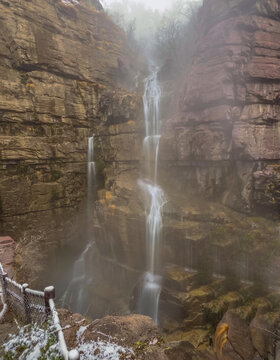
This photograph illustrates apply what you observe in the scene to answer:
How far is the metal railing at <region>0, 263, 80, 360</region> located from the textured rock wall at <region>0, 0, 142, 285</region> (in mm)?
8760

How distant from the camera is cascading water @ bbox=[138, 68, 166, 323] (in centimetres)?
1309

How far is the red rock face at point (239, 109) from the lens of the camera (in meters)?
13.7

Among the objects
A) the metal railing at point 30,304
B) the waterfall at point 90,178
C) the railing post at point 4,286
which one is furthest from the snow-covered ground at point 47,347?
the waterfall at point 90,178

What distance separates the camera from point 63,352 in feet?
12.0

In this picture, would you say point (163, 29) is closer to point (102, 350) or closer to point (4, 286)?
point (4, 286)

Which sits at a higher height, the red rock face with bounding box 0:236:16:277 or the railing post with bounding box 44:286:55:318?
the railing post with bounding box 44:286:55:318

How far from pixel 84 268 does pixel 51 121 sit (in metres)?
12.3

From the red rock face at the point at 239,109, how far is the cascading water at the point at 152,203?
8.80 feet

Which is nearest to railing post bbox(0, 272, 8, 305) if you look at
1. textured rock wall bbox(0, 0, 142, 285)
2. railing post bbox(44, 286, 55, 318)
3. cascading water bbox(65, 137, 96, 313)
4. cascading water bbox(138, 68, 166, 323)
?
railing post bbox(44, 286, 55, 318)

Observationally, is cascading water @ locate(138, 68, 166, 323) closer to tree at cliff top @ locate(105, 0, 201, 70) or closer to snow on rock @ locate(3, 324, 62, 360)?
tree at cliff top @ locate(105, 0, 201, 70)

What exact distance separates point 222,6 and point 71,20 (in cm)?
1352

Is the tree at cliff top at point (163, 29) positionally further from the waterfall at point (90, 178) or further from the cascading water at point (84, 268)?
the cascading water at point (84, 268)

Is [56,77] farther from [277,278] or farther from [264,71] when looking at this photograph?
[277,278]

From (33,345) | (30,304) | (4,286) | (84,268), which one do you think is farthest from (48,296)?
(84,268)
